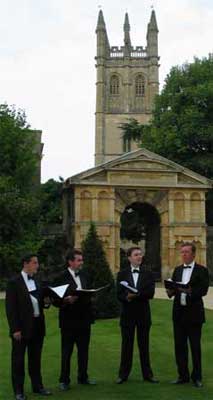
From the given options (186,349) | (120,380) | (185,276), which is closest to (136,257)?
(185,276)

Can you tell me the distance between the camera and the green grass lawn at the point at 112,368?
342 inches

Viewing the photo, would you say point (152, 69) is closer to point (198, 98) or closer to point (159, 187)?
point (198, 98)

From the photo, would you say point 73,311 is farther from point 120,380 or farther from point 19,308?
point 120,380

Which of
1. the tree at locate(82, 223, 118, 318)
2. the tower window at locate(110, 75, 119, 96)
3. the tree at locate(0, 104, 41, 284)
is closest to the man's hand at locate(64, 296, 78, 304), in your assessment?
the tree at locate(82, 223, 118, 318)

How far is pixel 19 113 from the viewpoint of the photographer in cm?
3488

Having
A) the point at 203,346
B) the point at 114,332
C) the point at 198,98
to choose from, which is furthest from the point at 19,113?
the point at 203,346

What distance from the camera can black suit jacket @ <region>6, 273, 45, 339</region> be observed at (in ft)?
27.9

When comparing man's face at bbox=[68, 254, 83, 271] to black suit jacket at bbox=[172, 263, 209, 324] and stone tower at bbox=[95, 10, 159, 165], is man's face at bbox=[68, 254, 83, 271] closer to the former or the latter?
black suit jacket at bbox=[172, 263, 209, 324]

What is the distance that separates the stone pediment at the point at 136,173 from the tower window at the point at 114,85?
197ft

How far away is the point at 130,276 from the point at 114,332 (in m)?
6.39

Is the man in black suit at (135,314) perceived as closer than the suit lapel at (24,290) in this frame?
No

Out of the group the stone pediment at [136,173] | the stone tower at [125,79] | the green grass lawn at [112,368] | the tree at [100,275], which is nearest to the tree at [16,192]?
the stone pediment at [136,173]

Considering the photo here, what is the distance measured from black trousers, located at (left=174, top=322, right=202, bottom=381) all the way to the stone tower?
78.7 m

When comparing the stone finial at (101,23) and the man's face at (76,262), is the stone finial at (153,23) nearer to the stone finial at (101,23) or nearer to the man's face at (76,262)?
the stone finial at (101,23)
